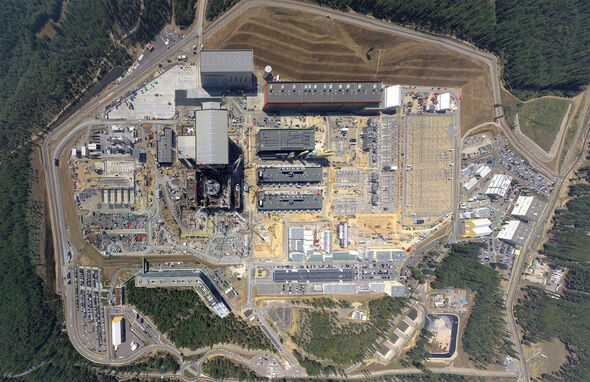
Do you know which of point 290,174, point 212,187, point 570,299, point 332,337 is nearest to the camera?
point 212,187

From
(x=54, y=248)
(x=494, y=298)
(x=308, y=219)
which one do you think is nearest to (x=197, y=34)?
(x=308, y=219)

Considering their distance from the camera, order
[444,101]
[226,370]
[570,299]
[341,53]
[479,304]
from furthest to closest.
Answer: [479,304]
[570,299]
[444,101]
[226,370]
[341,53]

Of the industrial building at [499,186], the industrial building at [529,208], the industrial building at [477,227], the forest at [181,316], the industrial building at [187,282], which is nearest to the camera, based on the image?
the industrial building at [187,282]

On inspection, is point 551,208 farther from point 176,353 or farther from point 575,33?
point 176,353

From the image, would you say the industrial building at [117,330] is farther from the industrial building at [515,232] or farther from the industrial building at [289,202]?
the industrial building at [515,232]

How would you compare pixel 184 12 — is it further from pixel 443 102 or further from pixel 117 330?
pixel 117 330

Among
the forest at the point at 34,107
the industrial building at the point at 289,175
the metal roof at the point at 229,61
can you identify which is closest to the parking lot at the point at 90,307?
the forest at the point at 34,107

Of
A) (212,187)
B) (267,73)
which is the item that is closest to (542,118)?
(267,73)
